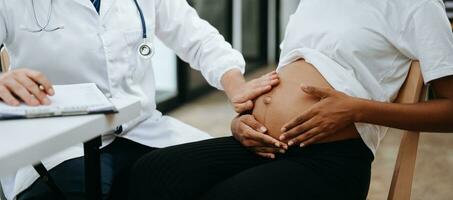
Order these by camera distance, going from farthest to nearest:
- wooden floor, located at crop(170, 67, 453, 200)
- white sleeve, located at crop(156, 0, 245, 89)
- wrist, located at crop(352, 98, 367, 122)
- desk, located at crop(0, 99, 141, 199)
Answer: wooden floor, located at crop(170, 67, 453, 200), white sleeve, located at crop(156, 0, 245, 89), wrist, located at crop(352, 98, 367, 122), desk, located at crop(0, 99, 141, 199)

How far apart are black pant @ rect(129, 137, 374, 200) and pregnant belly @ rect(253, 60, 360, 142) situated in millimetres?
61

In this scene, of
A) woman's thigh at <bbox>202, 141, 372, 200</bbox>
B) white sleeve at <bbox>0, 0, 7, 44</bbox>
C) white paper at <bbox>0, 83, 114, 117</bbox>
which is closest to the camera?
white paper at <bbox>0, 83, 114, 117</bbox>

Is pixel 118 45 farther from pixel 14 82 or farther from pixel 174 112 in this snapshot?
pixel 174 112

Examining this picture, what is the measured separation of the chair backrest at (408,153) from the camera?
126cm

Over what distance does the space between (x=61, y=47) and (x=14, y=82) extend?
0.40 meters

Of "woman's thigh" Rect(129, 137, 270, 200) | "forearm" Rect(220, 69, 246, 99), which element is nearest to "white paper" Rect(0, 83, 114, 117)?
"woman's thigh" Rect(129, 137, 270, 200)

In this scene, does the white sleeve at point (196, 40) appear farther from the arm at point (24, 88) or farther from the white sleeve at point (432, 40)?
the arm at point (24, 88)

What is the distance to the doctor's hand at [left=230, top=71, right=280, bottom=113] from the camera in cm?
135

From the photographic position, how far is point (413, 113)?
1217mm

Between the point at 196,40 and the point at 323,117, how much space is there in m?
0.50

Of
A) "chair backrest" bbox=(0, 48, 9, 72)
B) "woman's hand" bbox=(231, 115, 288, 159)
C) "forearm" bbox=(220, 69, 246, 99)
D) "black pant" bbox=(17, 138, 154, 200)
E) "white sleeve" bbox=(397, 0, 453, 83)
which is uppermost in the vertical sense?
"white sleeve" bbox=(397, 0, 453, 83)

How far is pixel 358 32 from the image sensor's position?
1.29m

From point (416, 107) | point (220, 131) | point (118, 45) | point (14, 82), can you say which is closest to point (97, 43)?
point (118, 45)

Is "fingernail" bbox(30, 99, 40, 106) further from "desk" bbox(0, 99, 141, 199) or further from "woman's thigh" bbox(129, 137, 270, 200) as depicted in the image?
"woman's thigh" bbox(129, 137, 270, 200)
